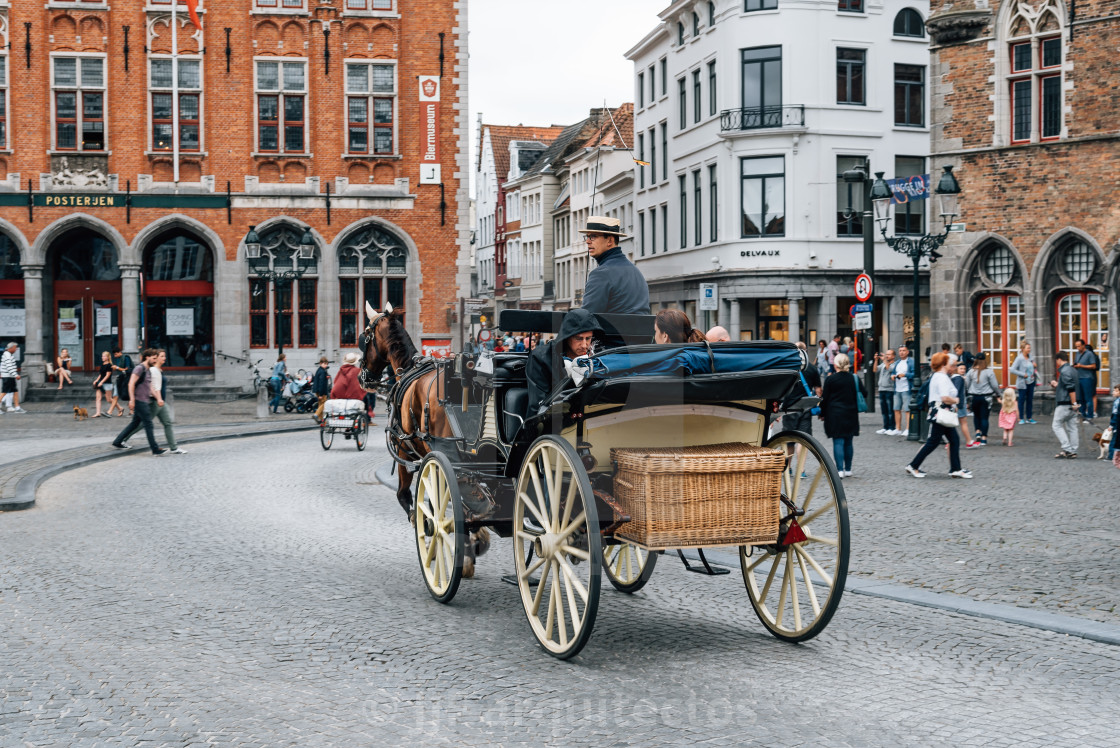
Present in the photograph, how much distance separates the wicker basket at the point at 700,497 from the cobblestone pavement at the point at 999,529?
255 centimetres

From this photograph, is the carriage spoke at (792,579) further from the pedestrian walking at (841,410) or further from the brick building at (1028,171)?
the brick building at (1028,171)

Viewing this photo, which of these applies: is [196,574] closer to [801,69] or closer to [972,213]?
[972,213]

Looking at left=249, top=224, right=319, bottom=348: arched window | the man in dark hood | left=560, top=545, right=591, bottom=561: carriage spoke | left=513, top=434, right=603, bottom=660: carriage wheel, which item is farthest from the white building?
left=560, top=545, right=591, bottom=561: carriage spoke

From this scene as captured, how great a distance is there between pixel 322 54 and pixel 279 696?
3334 cm

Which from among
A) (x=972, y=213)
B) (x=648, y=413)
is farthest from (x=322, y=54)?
(x=648, y=413)

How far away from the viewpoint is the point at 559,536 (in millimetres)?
5930

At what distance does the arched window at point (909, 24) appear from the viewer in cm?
4041

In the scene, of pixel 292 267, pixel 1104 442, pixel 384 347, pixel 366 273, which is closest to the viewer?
pixel 384 347

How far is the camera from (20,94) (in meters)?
34.5

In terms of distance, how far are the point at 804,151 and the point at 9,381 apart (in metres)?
25.2

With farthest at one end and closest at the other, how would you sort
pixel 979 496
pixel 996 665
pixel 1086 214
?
pixel 1086 214 < pixel 979 496 < pixel 996 665

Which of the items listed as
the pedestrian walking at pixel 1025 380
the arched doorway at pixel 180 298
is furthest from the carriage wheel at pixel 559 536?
the arched doorway at pixel 180 298

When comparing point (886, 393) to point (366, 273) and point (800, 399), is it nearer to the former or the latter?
point (800, 399)

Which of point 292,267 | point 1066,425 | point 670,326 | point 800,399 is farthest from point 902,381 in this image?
point 292,267
